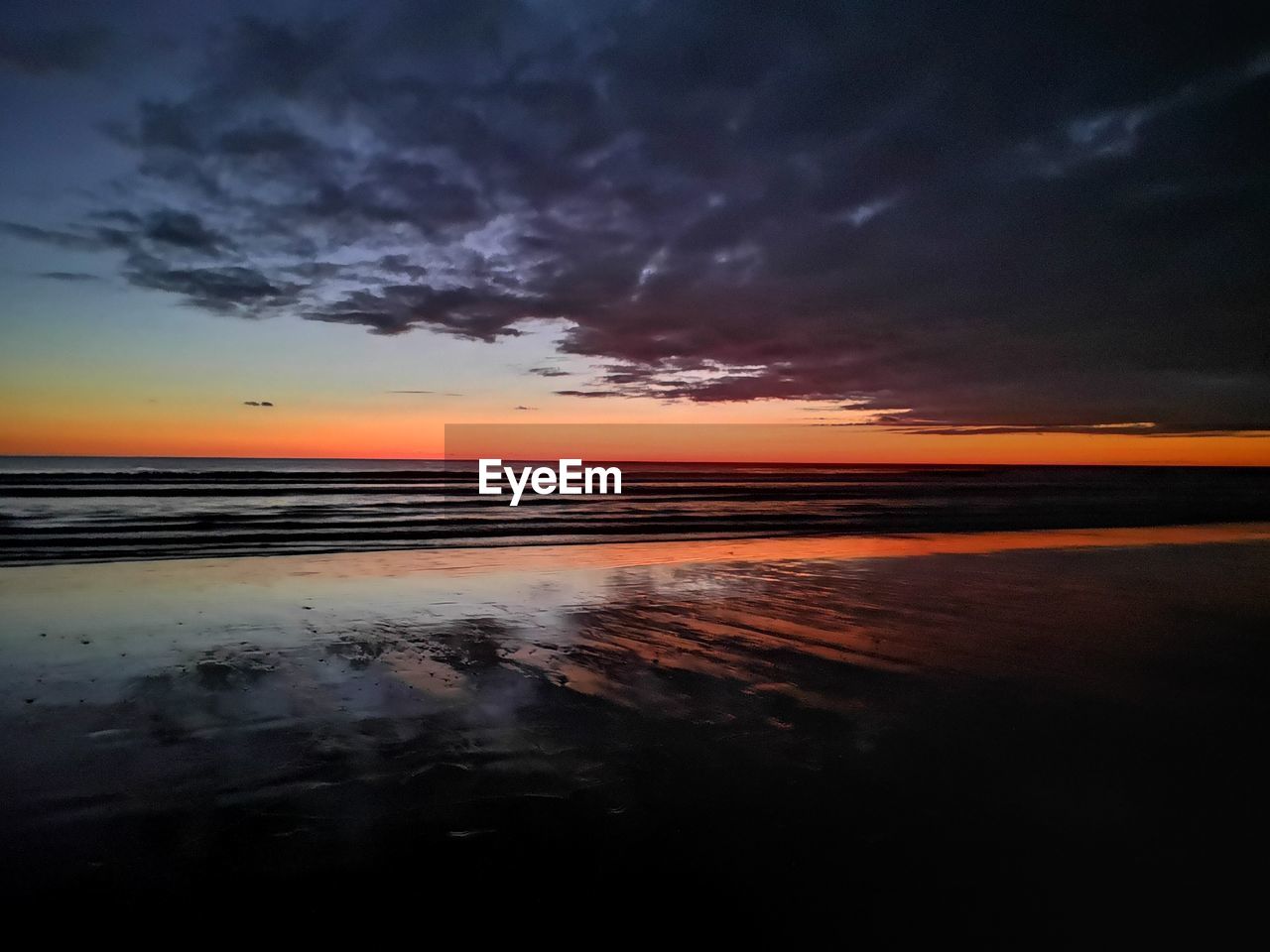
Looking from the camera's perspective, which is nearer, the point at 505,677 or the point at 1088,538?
the point at 505,677

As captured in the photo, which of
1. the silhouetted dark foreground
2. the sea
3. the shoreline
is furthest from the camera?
the sea

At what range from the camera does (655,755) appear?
5516 mm

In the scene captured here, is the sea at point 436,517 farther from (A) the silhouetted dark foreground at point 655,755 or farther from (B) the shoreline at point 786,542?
(A) the silhouetted dark foreground at point 655,755

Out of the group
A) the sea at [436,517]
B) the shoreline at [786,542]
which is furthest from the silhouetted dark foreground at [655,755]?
the sea at [436,517]

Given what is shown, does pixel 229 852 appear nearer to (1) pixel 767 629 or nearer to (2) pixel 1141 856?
(2) pixel 1141 856

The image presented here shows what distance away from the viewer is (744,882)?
385cm

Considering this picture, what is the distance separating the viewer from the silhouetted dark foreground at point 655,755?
3.86 m

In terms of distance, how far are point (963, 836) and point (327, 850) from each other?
12.3 ft

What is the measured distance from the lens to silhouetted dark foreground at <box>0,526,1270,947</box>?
3.86 meters

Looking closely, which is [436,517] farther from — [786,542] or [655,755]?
[655,755]

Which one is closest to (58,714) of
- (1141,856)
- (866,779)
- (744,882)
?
(744,882)

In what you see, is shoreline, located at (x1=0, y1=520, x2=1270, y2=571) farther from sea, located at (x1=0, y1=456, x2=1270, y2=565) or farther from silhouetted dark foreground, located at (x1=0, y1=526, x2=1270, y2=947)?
silhouetted dark foreground, located at (x1=0, y1=526, x2=1270, y2=947)

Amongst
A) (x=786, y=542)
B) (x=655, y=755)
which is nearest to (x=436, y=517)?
(x=786, y=542)

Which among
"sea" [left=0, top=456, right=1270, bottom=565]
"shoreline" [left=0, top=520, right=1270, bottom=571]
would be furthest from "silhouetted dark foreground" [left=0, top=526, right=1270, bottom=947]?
"sea" [left=0, top=456, right=1270, bottom=565]
